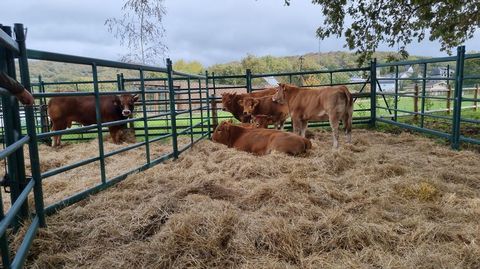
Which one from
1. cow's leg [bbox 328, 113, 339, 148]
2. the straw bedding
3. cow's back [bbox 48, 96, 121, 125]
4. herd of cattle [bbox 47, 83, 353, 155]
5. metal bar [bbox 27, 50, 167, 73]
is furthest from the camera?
cow's back [bbox 48, 96, 121, 125]

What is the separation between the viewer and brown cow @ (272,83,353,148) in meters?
7.05

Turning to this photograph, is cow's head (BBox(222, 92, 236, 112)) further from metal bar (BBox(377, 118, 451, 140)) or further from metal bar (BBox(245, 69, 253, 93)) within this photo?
metal bar (BBox(377, 118, 451, 140))

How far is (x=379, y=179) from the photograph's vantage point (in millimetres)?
4328

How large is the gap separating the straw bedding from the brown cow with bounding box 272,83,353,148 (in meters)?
2.47

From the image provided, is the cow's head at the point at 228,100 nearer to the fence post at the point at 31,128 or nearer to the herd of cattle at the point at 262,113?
the herd of cattle at the point at 262,113

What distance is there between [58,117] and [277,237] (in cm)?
728

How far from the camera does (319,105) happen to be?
7391mm

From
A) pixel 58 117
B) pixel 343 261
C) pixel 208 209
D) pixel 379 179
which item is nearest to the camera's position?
pixel 343 261

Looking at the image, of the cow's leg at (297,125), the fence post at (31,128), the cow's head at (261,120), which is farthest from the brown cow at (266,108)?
the fence post at (31,128)

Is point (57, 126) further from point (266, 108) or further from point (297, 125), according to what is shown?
point (297, 125)

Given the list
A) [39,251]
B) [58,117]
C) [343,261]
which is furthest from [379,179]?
[58,117]

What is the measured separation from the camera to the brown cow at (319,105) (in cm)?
705

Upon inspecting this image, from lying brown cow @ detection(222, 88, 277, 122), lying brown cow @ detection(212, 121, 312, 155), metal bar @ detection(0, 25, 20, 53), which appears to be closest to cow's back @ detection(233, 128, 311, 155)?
lying brown cow @ detection(212, 121, 312, 155)

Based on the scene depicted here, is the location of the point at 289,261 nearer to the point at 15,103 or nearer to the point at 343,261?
the point at 343,261
